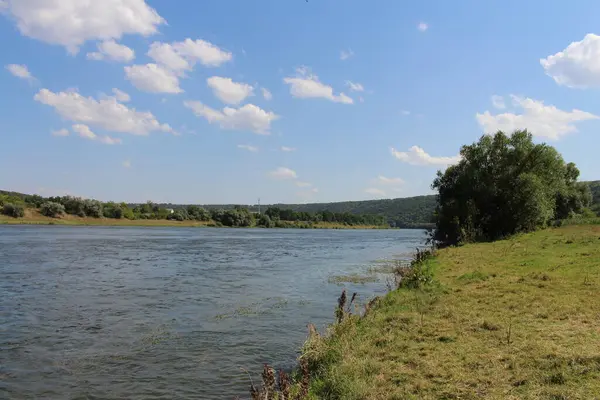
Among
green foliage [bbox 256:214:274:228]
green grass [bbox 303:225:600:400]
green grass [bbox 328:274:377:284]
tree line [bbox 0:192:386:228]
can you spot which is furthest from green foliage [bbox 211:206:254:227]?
green grass [bbox 303:225:600:400]

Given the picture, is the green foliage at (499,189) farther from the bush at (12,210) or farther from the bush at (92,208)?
the bush at (92,208)

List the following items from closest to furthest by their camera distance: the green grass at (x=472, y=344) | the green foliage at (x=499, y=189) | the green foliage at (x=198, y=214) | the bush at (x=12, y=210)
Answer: the green grass at (x=472, y=344) < the green foliage at (x=499, y=189) < the bush at (x=12, y=210) < the green foliage at (x=198, y=214)

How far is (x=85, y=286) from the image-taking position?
74.0 feet

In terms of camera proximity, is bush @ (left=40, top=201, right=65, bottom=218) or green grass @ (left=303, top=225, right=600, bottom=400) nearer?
green grass @ (left=303, top=225, right=600, bottom=400)

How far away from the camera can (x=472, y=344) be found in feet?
30.8

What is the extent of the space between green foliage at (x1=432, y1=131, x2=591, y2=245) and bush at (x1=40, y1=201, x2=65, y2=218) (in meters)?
111

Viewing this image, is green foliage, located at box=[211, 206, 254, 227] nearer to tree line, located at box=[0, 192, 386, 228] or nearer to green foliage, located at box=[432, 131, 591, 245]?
tree line, located at box=[0, 192, 386, 228]

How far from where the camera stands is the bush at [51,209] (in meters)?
125

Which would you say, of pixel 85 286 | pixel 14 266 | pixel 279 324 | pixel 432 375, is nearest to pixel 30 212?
pixel 14 266

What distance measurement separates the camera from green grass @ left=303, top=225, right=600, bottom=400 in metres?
7.25

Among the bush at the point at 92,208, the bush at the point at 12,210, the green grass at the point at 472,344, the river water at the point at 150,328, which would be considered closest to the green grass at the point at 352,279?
the river water at the point at 150,328

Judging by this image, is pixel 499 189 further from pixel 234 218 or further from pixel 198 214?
pixel 198 214

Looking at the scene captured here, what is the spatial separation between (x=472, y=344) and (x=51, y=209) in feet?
445

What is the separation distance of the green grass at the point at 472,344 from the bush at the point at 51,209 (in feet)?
424
